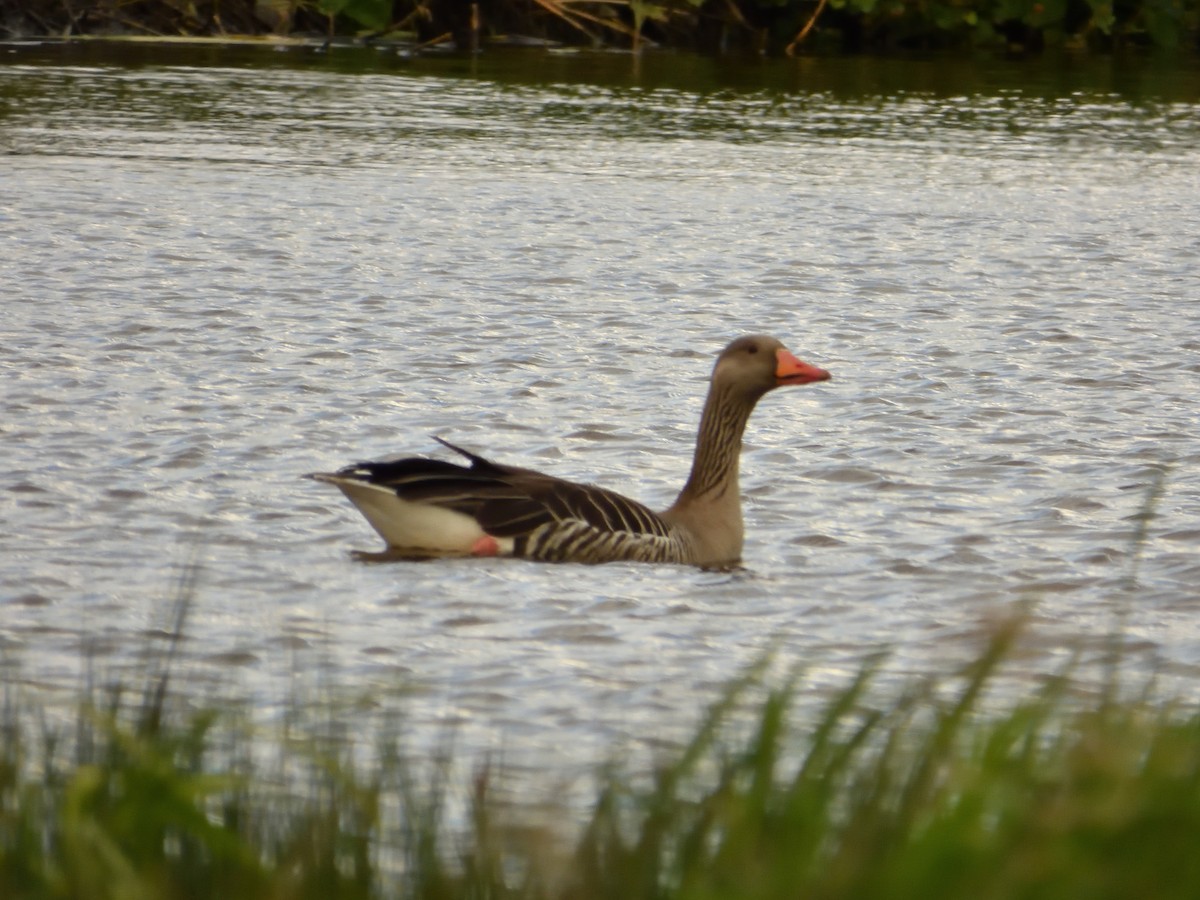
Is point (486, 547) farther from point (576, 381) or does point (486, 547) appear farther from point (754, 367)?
point (576, 381)

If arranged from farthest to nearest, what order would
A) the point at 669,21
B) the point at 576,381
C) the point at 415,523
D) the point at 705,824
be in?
the point at 669,21 < the point at 576,381 < the point at 415,523 < the point at 705,824

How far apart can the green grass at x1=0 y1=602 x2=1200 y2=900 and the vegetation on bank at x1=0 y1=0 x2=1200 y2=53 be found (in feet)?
116

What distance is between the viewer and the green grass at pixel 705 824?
130 inches

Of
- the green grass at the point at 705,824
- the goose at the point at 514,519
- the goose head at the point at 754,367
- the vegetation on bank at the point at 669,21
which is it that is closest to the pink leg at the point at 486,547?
the goose at the point at 514,519

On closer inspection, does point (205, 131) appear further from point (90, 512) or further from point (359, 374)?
point (90, 512)

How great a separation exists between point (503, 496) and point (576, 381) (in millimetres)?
4193

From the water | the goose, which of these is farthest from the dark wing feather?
the water

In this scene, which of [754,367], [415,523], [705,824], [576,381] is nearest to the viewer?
[705,824]

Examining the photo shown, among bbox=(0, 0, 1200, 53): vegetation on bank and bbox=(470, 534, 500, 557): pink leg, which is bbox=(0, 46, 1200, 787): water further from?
bbox=(0, 0, 1200, 53): vegetation on bank

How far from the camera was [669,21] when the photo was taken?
43.2 meters

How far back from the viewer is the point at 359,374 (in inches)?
519

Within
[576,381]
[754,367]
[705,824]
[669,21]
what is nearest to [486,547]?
[754,367]

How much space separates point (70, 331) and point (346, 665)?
23.2 feet

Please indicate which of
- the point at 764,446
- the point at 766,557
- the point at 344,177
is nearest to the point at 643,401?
the point at 764,446
